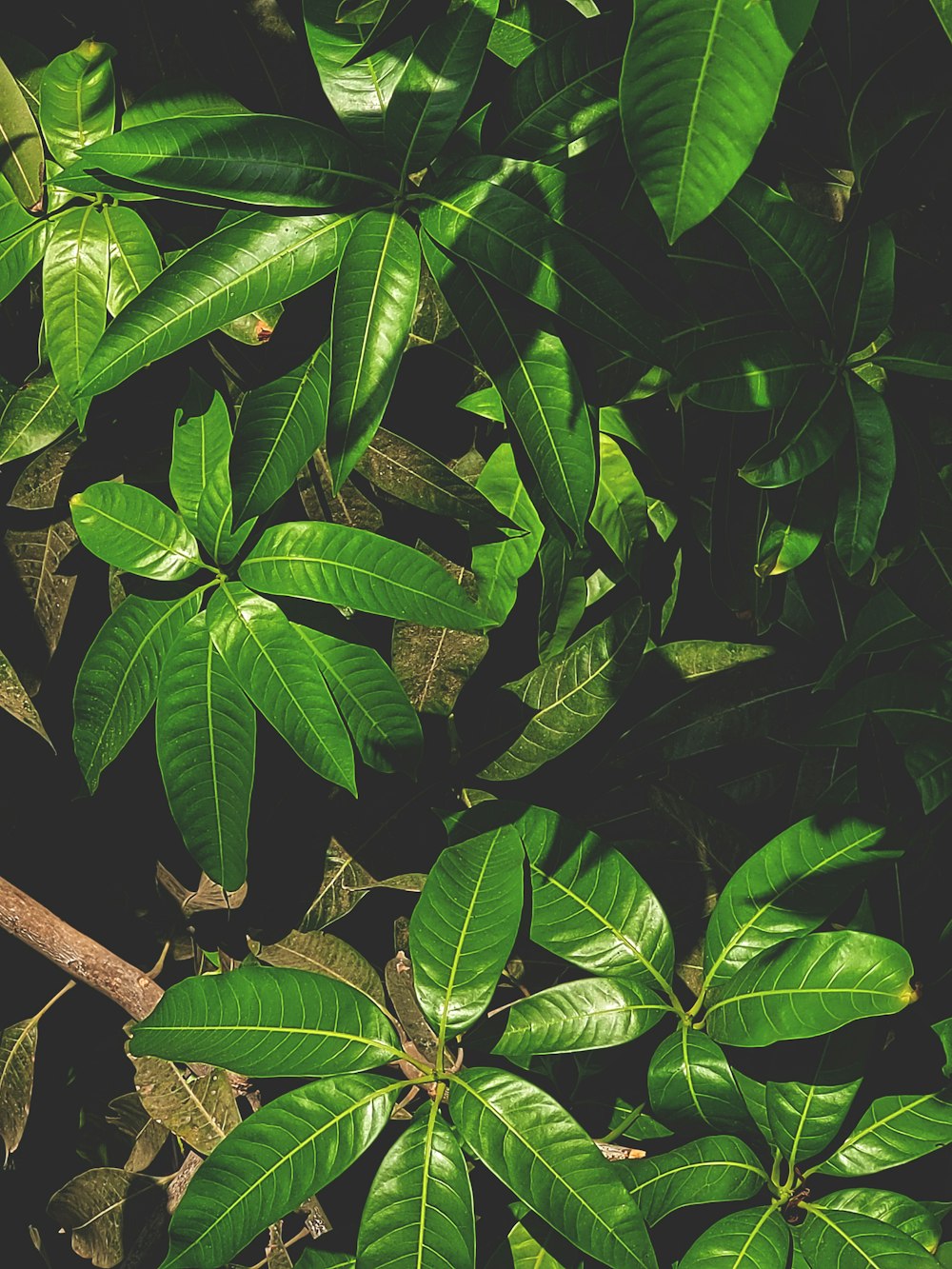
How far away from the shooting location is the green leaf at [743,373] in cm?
96

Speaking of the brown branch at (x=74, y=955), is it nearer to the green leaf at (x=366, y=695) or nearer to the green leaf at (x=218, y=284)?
the green leaf at (x=366, y=695)

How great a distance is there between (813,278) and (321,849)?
2.93 feet

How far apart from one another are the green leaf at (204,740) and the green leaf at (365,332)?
0.88 feet

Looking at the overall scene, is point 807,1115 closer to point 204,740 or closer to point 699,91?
point 204,740

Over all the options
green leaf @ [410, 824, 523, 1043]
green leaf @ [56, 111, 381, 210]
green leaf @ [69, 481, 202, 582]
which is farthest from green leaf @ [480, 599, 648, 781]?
green leaf @ [56, 111, 381, 210]

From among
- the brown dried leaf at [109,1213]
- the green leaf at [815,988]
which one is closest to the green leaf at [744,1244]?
the green leaf at [815,988]

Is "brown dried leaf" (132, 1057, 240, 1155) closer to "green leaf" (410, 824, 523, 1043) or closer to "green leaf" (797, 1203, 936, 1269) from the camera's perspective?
"green leaf" (410, 824, 523, 1043)

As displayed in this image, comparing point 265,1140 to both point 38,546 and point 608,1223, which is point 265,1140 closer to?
point 608,1223

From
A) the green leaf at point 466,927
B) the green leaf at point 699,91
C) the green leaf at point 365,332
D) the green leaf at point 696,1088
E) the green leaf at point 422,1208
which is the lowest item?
the green leaf at point 696,1088

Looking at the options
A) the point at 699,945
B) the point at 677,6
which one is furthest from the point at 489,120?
the point at 699,945

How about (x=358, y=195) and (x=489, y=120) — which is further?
(x=489, y=120)

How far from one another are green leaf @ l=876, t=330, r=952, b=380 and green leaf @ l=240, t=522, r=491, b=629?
0.45 metres

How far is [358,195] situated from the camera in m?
0.94

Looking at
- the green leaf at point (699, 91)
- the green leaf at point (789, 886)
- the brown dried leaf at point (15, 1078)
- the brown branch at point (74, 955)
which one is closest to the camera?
the green leaf at point (699, 91)
